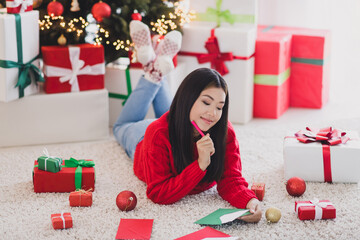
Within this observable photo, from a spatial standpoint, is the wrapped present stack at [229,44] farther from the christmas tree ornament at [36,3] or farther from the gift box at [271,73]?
the christmas tree ornament at [36,3]

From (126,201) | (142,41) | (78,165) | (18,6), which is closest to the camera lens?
(126,201)

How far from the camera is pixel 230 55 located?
2.79m

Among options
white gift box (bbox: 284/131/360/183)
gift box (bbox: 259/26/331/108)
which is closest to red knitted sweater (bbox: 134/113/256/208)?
white gift box (bbox: 284/131/360/183)

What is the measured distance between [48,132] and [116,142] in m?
0.30

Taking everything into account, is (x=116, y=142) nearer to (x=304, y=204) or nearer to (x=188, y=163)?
(x=188, y=163)

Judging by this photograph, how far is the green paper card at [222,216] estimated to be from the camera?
5.88 ft

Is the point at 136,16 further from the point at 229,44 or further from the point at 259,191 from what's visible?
the point at 259,191

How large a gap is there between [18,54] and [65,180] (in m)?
0.64

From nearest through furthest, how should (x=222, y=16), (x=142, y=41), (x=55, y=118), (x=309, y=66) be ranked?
(x=142, y=41)
(x=55, y=118)
(x=222, y=16)
(x=309, y=66)

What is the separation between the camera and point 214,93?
1854 mm

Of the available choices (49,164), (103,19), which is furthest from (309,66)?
(49,164)

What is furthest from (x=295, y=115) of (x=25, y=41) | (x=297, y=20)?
(x=25, y=41)

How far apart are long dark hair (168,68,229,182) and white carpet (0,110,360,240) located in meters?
0.14

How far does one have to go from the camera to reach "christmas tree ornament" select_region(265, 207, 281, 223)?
5.99 feet
